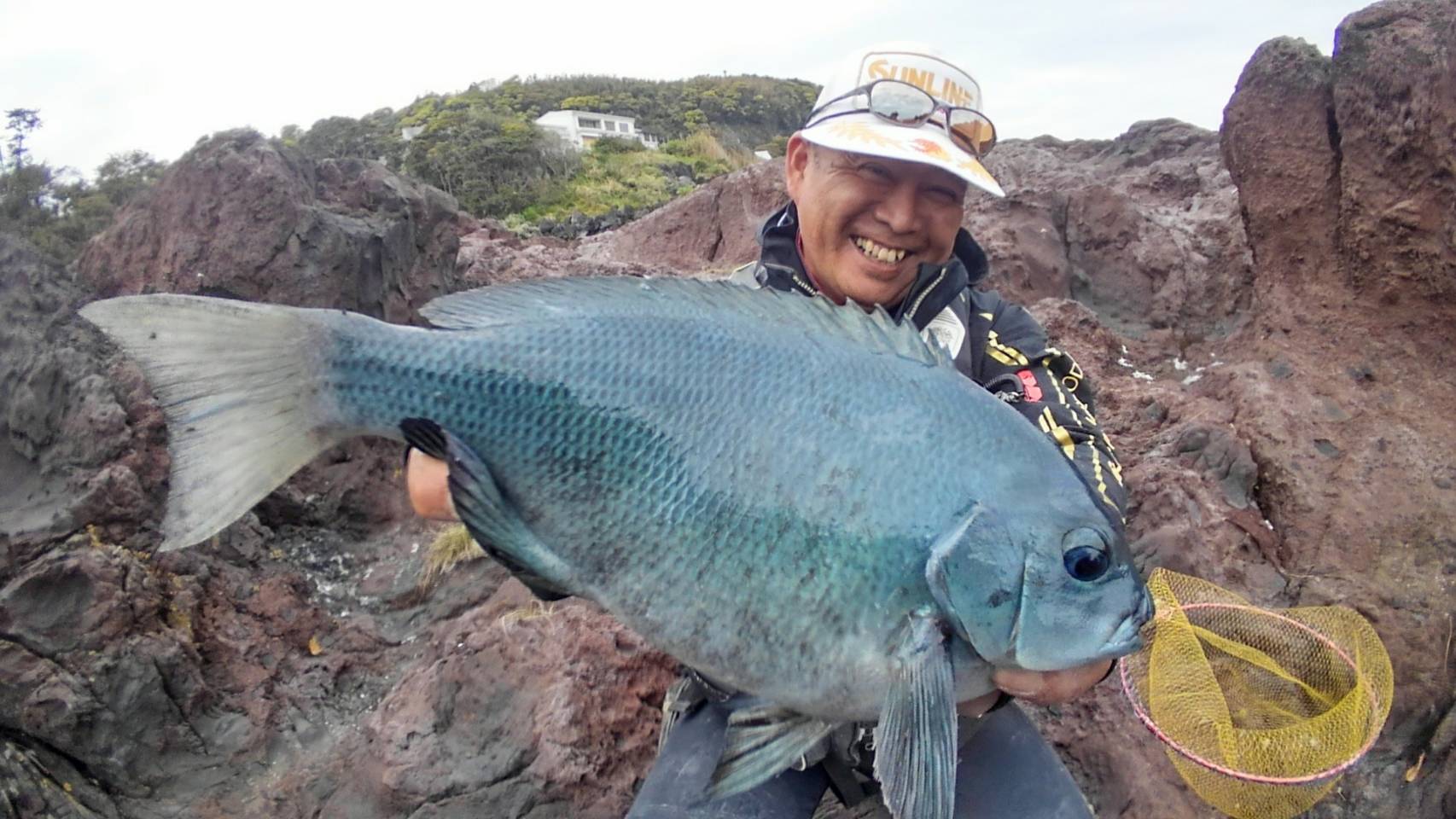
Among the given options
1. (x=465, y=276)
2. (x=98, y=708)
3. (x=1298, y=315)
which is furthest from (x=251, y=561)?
(x=1298, y=315)

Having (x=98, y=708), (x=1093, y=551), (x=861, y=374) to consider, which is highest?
(x=861, y=374)

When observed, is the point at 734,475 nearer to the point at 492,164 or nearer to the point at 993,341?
the point at 993,341

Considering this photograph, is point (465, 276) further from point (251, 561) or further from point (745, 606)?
point (745, 606)

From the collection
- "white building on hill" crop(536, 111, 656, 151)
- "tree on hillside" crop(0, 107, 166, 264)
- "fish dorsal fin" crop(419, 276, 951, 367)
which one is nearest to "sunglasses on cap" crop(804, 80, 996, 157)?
"fish dorsal fin" crop(419, 276, 951, 367)

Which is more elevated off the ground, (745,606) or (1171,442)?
(745,606)

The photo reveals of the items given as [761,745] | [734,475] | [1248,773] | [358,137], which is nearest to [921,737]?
[761,745]

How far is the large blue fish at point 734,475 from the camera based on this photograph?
140 centimetres

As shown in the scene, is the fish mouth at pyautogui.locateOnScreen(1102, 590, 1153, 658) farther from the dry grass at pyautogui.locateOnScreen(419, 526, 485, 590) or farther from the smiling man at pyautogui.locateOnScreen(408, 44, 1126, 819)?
the dry grass at pyautogui.locateOnScreen(419, 526, 485, 590)

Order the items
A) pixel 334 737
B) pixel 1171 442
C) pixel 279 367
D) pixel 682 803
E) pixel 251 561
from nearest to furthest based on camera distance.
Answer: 1. pixel 279 367
2. pixel 682 803
3. pixel 334 737
4. pixel 251 561
5. pixel 1171 442

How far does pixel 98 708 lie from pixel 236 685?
453 millimetres

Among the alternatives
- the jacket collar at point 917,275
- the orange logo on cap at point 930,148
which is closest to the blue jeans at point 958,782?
the jacket collar at point 917,275

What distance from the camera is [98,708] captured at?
306cm

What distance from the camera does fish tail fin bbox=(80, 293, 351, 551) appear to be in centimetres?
146

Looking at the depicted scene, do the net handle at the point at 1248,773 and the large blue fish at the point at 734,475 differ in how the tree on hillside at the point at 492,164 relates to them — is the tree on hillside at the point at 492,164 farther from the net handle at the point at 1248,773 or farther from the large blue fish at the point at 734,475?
the large blue fish at the point at 734,475
